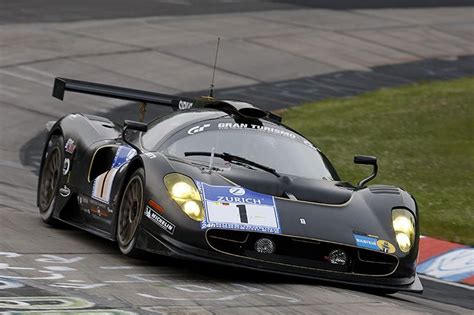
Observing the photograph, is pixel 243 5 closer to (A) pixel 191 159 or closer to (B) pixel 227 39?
(B) pixel 227 39

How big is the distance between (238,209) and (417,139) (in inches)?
395

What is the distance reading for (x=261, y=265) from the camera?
8.33 metres

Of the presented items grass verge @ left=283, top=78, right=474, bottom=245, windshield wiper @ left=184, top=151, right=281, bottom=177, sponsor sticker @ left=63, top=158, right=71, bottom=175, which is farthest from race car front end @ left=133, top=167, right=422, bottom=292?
grass verge @ left=283, top=78, right=474, bottom=245

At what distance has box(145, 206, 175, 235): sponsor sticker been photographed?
8.39 m

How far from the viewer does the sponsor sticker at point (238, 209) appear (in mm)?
8344

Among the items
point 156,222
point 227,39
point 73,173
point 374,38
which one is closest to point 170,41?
point 227,39

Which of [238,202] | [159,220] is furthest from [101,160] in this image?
[238,202]

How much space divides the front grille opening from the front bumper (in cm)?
3

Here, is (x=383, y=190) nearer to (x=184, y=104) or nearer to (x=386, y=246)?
(x=386, y=246)

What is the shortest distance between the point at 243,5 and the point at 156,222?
21489mm

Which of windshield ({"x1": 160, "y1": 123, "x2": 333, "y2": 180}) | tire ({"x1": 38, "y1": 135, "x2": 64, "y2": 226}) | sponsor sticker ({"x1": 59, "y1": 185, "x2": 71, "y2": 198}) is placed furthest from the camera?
tire ({"x1": 38, "y1": 135, "x2": 64, "y2": 226})

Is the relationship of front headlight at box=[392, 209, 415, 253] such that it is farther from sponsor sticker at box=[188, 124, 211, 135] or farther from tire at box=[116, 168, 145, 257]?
tire at box=[116, 168, 145, 257]

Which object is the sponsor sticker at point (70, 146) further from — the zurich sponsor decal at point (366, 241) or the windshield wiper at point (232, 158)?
the zurich sponsor decal at point (366, 241)

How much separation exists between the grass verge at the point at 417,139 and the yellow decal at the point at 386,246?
335 centimetres
